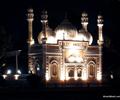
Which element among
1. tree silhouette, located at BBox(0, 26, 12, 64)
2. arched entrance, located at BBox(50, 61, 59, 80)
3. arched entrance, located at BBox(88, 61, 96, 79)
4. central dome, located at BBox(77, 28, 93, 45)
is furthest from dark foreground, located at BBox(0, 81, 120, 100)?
tree silhouette, located at BBox(0, 26, 12, 64)

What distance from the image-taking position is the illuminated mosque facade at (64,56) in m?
45.3

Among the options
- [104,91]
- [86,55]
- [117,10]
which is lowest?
[104,91]

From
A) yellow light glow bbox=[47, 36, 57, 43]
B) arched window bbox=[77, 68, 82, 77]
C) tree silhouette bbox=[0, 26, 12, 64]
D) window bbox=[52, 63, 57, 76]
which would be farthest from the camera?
tree silhouette bbox=[0, 26, 12, 64]

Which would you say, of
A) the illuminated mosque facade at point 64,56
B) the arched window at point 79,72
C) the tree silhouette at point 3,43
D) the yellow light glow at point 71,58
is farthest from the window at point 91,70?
the tree silhouette at point 3,43

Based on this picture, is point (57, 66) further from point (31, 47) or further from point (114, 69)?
point (114, 69)

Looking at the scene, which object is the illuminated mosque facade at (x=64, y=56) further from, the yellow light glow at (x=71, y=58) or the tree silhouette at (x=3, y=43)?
the tree silhouette at (x=3, y=43)

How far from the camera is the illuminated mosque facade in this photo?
45344 mm

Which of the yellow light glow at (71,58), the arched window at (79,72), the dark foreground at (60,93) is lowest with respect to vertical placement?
the dark foreground at (60,93)

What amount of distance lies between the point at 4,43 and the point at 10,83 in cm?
872

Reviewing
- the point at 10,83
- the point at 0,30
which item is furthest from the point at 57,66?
the point at 0,30

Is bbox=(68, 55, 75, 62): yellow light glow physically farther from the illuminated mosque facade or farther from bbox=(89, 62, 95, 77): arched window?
bbox=(89, 62, 95, 77): arched window

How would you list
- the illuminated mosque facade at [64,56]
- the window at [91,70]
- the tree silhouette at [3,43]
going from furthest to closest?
the tree silhouette at [3,43]
the window at [91,70]
the illuminated mosque facade at [64,56]

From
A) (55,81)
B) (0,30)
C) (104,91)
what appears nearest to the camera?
(104,91)

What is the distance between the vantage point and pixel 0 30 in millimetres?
51125
